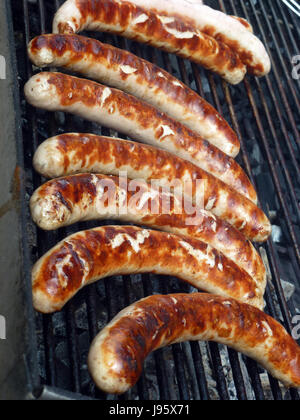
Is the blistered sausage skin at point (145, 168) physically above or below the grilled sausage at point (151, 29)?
below

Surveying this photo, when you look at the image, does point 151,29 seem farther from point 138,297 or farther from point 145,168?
point 138,297

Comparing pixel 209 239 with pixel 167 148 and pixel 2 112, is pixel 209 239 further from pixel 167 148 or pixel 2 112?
pixel 2 112

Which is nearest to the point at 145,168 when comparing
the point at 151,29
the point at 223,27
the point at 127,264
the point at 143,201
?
the point at 143,201

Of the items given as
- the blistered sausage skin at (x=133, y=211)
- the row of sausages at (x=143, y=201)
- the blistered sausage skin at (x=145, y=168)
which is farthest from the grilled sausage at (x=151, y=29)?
the blistered sausage skin at (x=133, y=211)

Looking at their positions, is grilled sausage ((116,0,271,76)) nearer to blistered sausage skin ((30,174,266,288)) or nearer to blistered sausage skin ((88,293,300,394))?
blistered sausage skin ((30,174,266,288))

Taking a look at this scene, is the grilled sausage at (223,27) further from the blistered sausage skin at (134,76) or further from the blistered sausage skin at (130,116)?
the blistered sausage skin at (130,116)

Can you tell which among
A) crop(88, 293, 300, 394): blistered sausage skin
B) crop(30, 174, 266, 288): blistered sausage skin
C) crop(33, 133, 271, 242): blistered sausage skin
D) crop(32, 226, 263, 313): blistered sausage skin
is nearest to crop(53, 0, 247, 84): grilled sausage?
crop(33, 133, 271, 242): blistered sausage skin

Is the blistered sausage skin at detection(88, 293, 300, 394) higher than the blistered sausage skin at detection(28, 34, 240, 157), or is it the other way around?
the blistered sausage skin at detection(28, 34, 240, 157)
